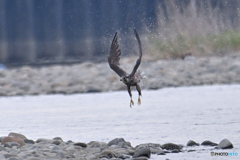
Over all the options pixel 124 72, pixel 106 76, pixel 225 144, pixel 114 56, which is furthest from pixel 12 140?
pixel 106 76

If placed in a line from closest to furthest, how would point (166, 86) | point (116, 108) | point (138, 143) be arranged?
point (138, 143), point (116, 108), point (166, 86)

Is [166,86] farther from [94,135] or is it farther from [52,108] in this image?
[94,135]

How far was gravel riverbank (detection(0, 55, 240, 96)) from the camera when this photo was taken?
43.5 feet

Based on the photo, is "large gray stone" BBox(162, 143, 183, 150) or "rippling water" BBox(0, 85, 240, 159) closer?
"large gray stone" BBox(162, 143, 183, 150)

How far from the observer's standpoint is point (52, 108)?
409 inches

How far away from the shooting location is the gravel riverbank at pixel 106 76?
1326 cm

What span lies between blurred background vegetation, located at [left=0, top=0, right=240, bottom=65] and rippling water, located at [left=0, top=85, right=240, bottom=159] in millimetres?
2080

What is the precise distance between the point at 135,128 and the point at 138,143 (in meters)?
1.01

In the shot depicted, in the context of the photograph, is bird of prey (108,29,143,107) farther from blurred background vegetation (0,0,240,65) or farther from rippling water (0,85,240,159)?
blurred background vegetation (0,0,240,65)

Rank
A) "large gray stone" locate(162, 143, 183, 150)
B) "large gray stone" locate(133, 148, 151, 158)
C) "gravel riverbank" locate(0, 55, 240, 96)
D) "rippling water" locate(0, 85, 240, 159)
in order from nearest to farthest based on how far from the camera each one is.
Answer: "large gray stone" locate(133, 148, 151, 158) < "large gray stone" locate(162, 143, 183, 150) < "rippling water" locate(0, 85, 240, 159) < "gravel riverbank" locate(0, 55, 240, 96)

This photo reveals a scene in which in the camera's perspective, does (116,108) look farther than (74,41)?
No

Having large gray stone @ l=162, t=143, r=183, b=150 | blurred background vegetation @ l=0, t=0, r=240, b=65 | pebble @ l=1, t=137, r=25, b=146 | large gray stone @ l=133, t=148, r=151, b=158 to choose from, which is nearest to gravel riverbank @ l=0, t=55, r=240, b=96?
blurred background vegetation @ l=0, t=0, r=240, b=65

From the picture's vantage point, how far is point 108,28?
1634 centimetres

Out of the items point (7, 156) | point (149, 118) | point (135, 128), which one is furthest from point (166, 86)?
point (7, 156)
